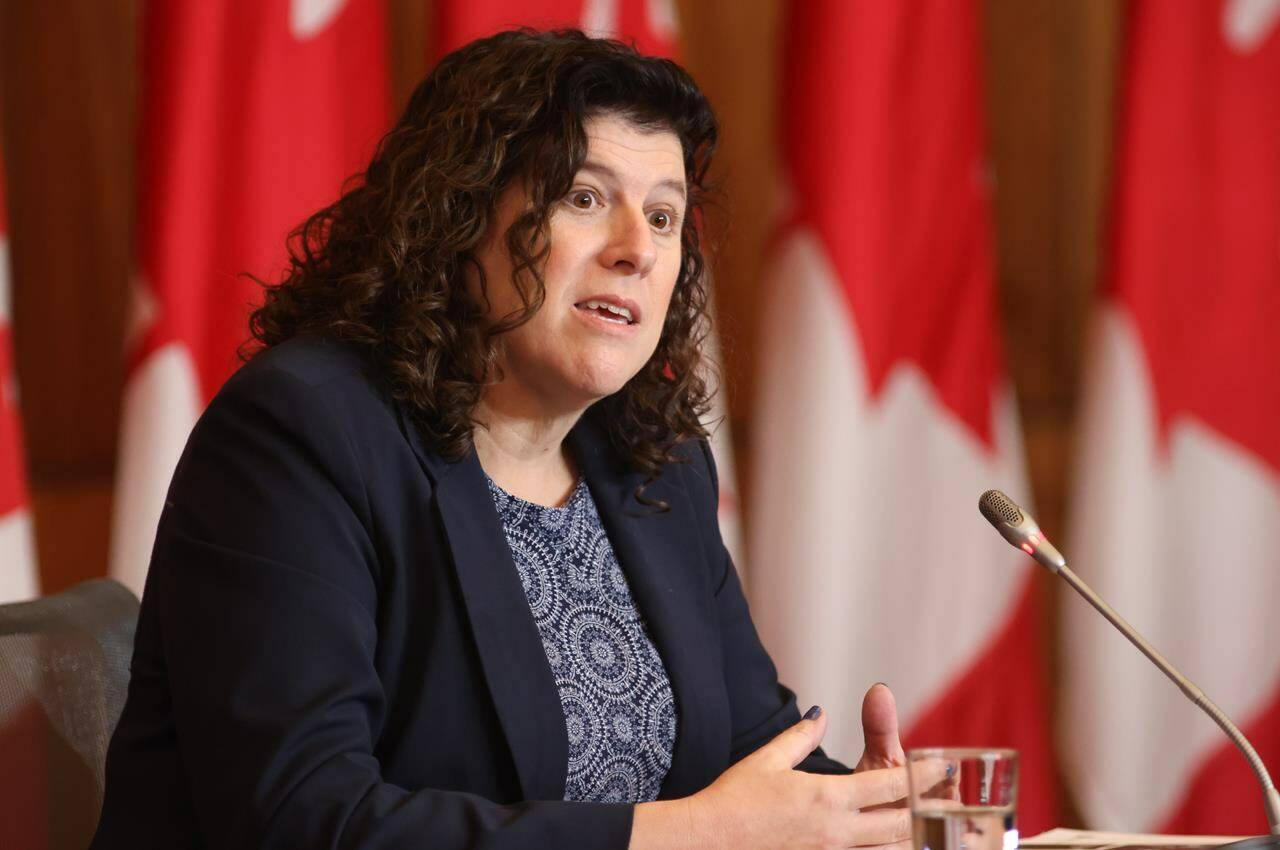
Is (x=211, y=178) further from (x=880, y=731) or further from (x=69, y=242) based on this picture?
(x=880, y=731)

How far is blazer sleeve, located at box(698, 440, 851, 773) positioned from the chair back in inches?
28.6

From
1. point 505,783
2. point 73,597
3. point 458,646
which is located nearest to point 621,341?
point 458,646

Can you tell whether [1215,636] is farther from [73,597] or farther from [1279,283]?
[73,597]

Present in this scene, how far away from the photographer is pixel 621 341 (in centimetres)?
157

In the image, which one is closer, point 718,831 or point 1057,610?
point 718,831

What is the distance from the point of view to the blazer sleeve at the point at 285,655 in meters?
1.17

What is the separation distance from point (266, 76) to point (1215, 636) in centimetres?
206

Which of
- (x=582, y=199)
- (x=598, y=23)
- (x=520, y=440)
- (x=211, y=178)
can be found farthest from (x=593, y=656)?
(x=598, y=23)

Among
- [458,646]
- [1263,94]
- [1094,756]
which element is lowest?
[1094,756]

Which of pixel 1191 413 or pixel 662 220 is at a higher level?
pixel 662 220

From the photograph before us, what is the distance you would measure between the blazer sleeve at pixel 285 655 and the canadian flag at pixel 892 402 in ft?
4.51

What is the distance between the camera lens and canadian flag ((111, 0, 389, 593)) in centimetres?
222

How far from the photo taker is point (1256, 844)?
1.28 metres

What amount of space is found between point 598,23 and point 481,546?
4.40 ft
